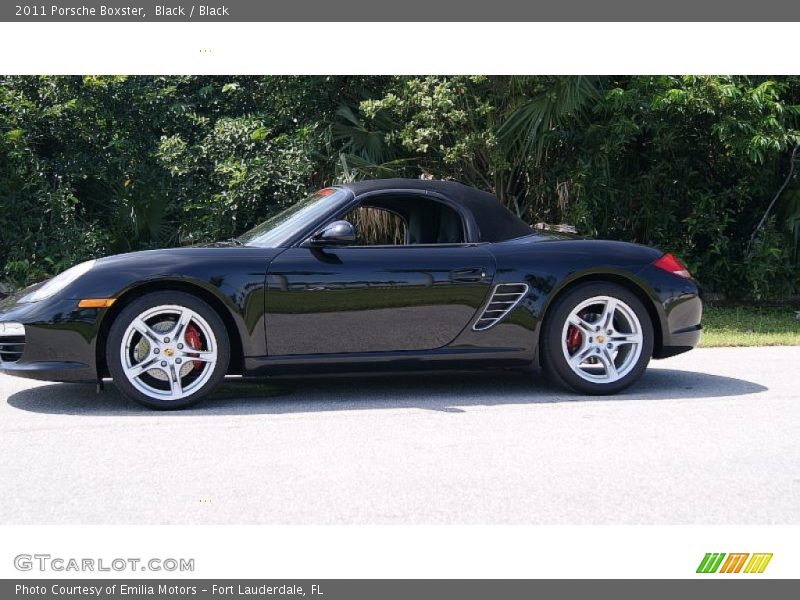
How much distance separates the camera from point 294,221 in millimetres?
6230

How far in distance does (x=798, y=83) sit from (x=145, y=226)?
26.2 feet

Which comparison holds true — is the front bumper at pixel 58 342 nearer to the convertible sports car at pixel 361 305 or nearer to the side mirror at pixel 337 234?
the convertible sports car at pixel 361 305

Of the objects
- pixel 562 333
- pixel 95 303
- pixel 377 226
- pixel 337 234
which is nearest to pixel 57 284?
pixel 95 303

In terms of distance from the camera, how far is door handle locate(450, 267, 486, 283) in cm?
604

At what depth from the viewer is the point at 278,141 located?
469 inches

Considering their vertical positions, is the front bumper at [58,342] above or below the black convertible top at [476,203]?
below

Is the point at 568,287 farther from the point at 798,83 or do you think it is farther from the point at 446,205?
the point at 798,83

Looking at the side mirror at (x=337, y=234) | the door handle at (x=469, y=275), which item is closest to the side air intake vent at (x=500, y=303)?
the door handle at (x=469, y=275)

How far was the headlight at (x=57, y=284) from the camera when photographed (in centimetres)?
571

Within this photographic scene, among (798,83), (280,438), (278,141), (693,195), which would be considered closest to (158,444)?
(280,438)

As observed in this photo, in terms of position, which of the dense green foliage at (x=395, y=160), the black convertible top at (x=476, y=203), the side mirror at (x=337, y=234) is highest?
the dense green foliage at (x=395, y=160)

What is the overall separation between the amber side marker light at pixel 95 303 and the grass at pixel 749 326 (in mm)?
5562
